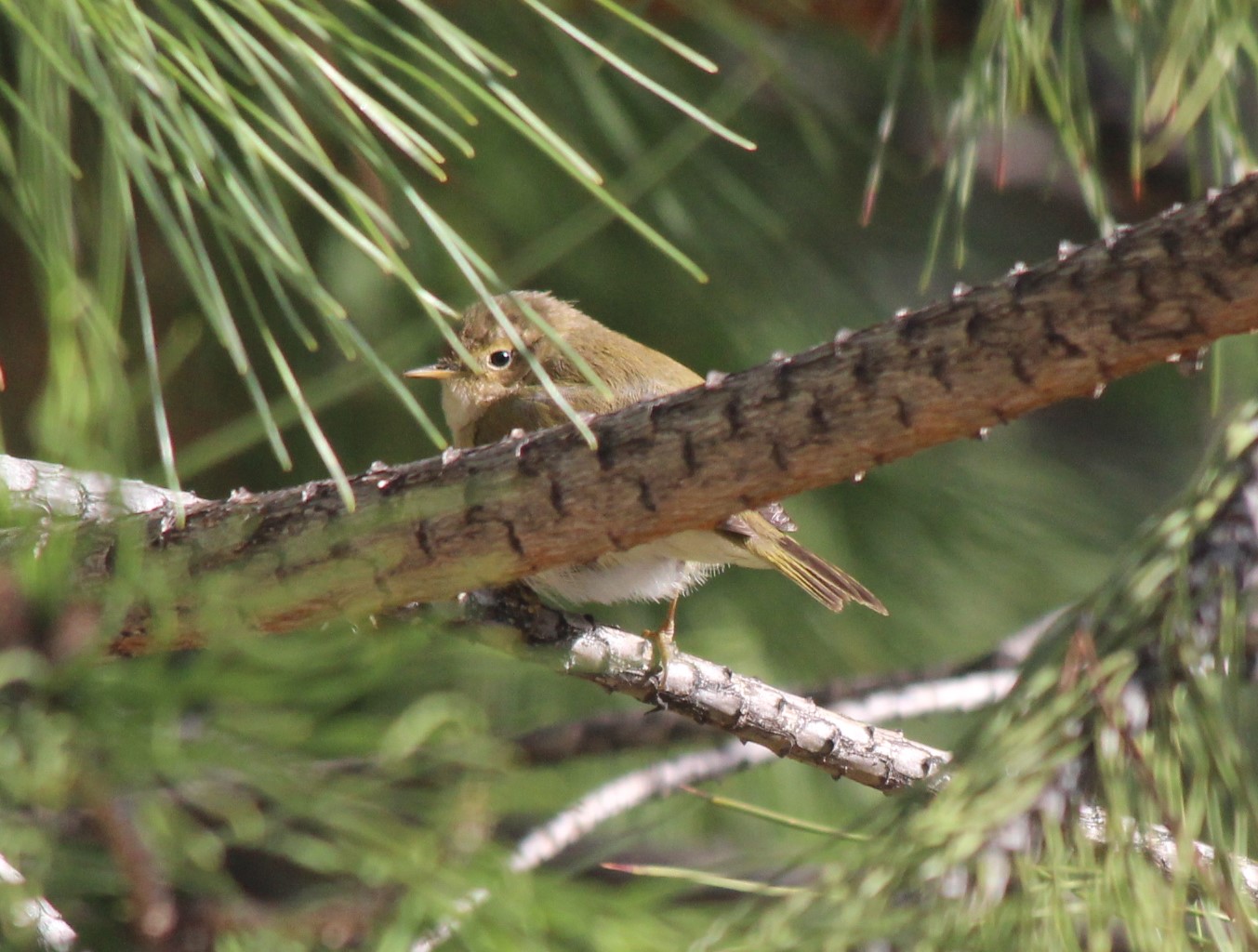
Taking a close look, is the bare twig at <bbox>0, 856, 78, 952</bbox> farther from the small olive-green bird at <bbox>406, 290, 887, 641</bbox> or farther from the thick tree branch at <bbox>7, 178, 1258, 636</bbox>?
the small olive-green bird at <bbox>406, 290, 887, 641</bbox>

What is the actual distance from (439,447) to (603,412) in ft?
3.17

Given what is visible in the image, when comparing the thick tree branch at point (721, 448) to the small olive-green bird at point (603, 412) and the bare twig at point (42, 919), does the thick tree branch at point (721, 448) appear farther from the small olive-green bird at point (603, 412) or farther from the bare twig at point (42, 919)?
the small olive-green bird at point (603, 412)

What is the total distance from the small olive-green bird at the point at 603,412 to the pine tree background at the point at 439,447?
160 millimetres

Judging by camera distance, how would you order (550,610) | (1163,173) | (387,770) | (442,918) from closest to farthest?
1. (442,918)
2. (387,770)
3. (550,610)
4. (1163,173)

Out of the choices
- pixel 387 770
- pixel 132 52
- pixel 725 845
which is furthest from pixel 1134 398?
pixel 132 52

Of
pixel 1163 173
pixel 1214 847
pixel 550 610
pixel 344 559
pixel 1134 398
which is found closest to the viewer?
pixel 1214 847

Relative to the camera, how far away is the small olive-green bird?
2375 mm

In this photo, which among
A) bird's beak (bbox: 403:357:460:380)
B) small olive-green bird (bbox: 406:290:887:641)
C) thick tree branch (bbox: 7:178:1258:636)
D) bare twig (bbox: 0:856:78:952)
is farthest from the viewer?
bird's beak (bbox: 403:357:460:380)

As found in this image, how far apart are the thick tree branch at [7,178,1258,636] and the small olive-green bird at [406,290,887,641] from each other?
0.89 meters

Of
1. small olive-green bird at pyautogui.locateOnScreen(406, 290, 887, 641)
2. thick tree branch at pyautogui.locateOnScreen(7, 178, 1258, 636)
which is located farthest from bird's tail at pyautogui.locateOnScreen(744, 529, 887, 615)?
thick tree branch at pyautogui.locateOnScreen(7, 178, 1258, 636)

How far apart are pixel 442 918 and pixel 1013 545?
1.97 m

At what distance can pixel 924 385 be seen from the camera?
3.48ft

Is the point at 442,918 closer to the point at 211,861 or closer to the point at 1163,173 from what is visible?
the point at 211,861

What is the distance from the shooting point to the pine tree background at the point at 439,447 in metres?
1.10
